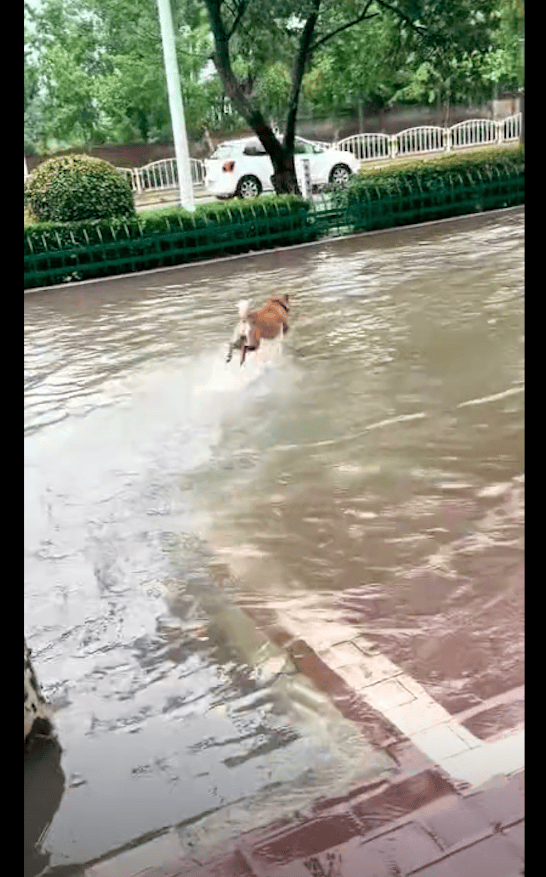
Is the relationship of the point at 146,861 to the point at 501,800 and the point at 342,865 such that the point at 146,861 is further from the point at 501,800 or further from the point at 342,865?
the point at 501,800

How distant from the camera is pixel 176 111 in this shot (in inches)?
337

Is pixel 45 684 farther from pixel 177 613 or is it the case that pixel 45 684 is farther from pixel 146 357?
pixel 146 357

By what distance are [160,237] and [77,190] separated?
0.94 metres

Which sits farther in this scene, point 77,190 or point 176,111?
point 176,111

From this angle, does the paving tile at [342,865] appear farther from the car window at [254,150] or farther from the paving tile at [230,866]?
the car window at [254,150]

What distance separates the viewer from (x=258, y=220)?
27.1 feet

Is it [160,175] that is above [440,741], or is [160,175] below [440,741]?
above

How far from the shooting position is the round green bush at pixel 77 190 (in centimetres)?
788

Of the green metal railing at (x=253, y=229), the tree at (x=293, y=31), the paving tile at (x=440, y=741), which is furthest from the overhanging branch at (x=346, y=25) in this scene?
the paving tile at (x=440, y=741)

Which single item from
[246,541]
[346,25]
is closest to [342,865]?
[246,541]

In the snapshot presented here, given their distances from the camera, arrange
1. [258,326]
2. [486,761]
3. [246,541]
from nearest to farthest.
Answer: [486,761] → [246,541] → [258,326]

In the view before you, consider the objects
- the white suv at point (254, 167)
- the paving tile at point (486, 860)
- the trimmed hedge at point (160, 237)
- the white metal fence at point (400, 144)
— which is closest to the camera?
the paving tile at point (486, 860)

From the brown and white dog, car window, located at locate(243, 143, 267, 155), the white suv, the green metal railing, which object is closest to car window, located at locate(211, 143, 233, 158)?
the white suv

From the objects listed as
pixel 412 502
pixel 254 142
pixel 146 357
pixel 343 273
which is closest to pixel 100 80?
pixel 254 142
